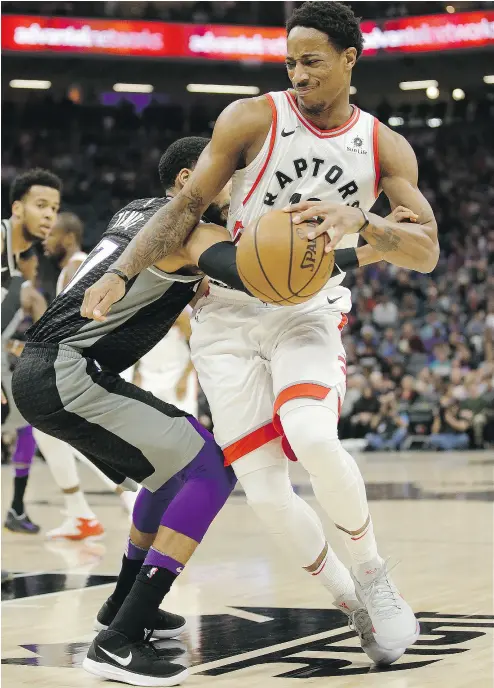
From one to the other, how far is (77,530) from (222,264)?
3.79m

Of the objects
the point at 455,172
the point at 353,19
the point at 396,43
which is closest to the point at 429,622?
the point at 353,19

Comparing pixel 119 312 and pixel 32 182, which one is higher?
pixel 32 182

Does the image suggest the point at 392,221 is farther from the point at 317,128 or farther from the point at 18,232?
the point at 18,232

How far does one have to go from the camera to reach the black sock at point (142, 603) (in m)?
3.51

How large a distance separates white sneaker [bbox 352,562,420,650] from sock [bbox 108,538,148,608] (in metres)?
0.87

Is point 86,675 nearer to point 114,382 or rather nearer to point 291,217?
point 114,382

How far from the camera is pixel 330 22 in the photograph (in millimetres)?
3590

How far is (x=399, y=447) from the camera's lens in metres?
15.8

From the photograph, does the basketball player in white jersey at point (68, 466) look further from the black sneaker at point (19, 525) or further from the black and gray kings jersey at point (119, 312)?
the black and gray kings jersey at point (119, 312)

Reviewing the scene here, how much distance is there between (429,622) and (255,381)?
1217 millimetres

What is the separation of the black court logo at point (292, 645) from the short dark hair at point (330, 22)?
6.63ft

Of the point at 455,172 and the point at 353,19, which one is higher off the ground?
the point at 455,172

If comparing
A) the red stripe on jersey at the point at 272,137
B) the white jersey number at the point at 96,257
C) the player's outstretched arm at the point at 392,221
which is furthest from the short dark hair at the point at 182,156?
the player's outstretched arm at the point at 392,221

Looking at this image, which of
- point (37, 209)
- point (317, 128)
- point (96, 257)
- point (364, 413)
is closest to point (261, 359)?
point (96, 257)
